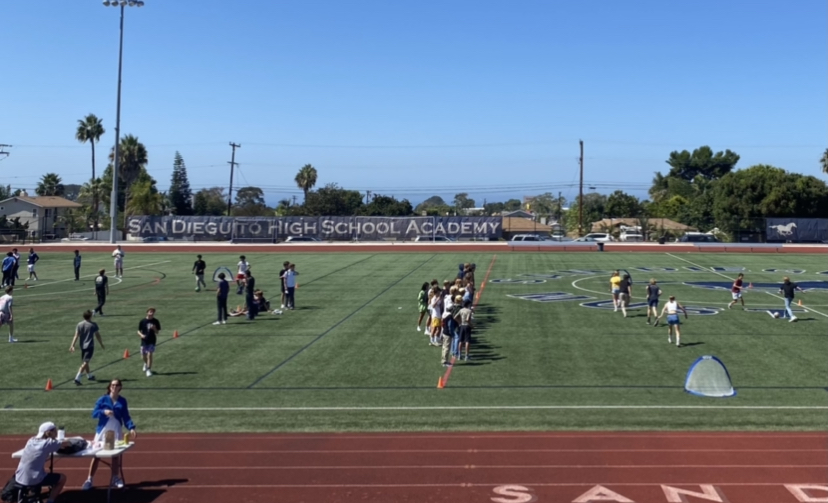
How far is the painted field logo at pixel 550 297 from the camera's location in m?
33.4

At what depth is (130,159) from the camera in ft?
372

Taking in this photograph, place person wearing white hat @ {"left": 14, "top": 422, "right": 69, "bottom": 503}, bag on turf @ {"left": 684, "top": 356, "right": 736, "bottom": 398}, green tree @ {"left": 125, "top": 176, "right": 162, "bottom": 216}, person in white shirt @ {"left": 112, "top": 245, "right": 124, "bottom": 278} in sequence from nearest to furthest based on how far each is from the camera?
person wearing white hat @ {"left": 14, "top": 422, "right": 69, "bottom": 503}, bag on turf @ {"left": 684, "top": 356, "right": 736, "bottom": 398}, person in white shirt @ {"left": 112, "top": 245, "right": 124, "bottom": 278}, green tree @ {"left": 125, "top": 176, "right": 162, "bottom": 216}

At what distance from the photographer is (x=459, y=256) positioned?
59250 millimetres

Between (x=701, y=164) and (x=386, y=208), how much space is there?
7125 cm

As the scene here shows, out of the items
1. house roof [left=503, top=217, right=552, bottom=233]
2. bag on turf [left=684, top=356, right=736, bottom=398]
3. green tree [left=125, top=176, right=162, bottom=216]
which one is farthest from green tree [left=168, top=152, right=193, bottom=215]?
bag on turf [left=684, top=356, right=736, bottom=398]

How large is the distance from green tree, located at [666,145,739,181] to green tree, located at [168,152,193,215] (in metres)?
94.4

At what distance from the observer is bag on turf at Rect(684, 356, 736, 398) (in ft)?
57.1

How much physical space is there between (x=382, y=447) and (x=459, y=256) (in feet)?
149

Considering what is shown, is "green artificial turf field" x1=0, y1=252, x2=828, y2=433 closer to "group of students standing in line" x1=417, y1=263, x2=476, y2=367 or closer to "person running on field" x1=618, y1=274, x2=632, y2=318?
"group of students standing in line" x1=417, y1=263, x2=476, y2=367

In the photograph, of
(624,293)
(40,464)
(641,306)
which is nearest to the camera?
(40,464)

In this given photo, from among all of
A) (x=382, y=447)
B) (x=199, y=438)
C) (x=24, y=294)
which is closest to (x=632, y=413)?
(x=382, y=447)

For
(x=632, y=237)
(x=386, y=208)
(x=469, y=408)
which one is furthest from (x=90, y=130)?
(x=469, y=408)

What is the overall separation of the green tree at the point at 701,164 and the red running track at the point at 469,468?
150810 millimetres

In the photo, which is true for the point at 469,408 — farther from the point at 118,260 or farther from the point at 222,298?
the point at 118,260
